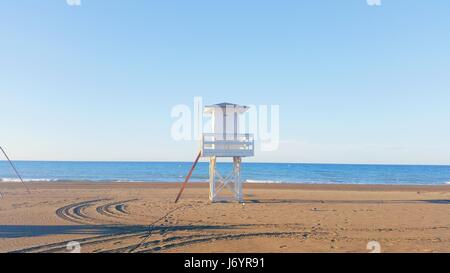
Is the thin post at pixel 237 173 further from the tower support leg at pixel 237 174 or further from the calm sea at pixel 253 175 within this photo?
the calm sea at pixel 253 175

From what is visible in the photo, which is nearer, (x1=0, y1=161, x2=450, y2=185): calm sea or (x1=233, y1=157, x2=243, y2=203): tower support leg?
(x1=233, y1=157, x2=243, y2=203): tower support leg

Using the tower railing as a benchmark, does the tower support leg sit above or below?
below

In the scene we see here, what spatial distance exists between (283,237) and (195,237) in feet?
8.70

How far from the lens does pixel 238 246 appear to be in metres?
9.67

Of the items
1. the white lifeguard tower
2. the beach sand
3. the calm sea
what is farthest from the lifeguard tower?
the calm sea

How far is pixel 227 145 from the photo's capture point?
1858 centimetres

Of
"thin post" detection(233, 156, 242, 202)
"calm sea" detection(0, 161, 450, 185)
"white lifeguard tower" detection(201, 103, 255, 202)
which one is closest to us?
"white lifeguard tower" detection(201, 103, 255, 202)

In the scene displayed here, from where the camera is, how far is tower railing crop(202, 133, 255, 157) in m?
18.4

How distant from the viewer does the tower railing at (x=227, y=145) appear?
725 inches

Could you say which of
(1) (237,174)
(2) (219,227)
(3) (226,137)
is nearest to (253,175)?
(1) (237,174)

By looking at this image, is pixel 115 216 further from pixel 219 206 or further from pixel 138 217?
pixel 219 206

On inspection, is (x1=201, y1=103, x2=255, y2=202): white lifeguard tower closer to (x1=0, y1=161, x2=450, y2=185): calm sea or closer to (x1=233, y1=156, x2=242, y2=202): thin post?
(x1=233, y1=156, x2=242, y2=202): thin post

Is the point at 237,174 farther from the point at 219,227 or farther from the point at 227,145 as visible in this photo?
the point at 219,227

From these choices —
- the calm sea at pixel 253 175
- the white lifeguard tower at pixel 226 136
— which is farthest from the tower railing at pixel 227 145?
the calm sea at pixel 253 175
